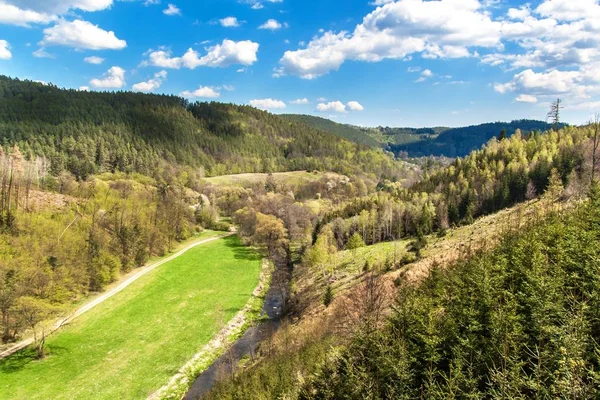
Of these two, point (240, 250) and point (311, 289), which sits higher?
point (311, 289)

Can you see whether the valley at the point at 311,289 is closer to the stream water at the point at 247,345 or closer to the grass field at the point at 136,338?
the grass field at the point at 136,338

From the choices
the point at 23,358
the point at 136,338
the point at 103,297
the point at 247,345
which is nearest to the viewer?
the point at 23,358

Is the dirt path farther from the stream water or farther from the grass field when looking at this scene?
the stream water

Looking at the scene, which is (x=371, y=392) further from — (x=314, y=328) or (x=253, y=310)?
(x=253, y=310)

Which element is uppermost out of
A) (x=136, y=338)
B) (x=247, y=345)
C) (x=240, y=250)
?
(x=240, y=250)

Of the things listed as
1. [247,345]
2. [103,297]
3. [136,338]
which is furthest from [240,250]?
[247,345]

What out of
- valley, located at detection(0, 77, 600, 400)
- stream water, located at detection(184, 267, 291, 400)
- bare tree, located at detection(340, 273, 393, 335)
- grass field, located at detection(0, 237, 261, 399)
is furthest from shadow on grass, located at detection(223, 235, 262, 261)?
bare tree, located at detection(340, 273, 393, 335)

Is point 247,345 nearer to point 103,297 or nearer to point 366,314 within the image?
point 366,314

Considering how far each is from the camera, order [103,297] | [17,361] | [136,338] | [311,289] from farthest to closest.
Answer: [311,289] < [103,297] < [136,338] < [17,361]
